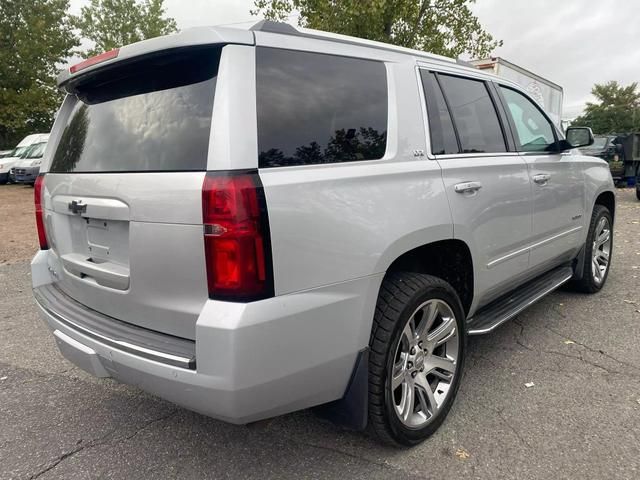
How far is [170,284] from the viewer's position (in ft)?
6.33

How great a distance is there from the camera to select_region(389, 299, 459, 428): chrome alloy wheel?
2418 millimetres

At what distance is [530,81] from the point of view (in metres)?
12.2

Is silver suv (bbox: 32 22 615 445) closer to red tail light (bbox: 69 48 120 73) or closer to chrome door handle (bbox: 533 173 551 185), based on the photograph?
red tail light (bbox: 69 48 120 73)

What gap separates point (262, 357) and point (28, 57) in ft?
95.5

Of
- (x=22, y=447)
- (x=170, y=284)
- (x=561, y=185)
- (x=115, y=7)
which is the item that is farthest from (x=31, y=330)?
(x=115, y=7)

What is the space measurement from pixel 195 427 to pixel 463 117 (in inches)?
93.2

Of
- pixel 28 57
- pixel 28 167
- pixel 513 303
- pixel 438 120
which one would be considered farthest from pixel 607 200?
pixel 28 57

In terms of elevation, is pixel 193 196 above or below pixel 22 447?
above

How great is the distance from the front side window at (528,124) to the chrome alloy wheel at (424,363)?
1536 millimetres

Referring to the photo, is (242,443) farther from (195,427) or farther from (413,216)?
(413,216)

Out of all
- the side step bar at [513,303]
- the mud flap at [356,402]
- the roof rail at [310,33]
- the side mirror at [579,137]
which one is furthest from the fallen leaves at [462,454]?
the side mirror at [579,137]

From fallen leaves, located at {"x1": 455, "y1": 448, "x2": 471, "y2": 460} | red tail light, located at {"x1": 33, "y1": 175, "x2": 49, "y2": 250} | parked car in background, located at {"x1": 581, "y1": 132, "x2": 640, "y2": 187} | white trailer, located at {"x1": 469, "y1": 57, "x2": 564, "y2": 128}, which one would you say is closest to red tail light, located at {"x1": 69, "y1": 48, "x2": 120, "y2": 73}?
red tail light, located at {"x1": 33, "y1": 175, "x2": 49, "y2": 250}

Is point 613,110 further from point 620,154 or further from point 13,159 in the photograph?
point 13,159

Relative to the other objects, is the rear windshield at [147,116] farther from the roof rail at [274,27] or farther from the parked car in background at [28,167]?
the parked car in background at [28,167]
